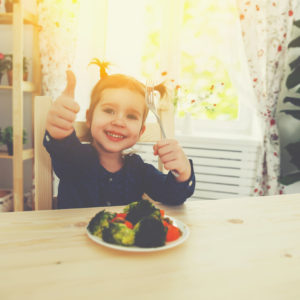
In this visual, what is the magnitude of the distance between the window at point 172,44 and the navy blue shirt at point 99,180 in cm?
148

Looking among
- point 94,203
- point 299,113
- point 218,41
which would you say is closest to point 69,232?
point 94,203

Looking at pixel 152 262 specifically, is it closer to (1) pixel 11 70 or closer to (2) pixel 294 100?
(2) pixel 294 100

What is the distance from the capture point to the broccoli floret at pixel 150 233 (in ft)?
1.92

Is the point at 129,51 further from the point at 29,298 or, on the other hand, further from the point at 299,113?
the point at 29,298

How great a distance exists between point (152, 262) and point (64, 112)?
1.36 feet

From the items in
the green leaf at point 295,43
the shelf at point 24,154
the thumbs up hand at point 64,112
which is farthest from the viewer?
the shelf at point 24,154

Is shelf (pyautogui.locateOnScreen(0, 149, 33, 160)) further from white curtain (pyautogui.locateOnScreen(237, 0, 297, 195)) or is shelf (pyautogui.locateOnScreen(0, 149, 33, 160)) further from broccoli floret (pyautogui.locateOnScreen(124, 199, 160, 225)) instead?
broccoli floret (pyautogui.locateOnScreen(124, 199, 160, 225))

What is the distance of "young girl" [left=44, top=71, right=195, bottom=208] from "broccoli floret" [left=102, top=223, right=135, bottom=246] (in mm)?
296

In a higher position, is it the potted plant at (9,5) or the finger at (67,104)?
the potted plant at (9,5)

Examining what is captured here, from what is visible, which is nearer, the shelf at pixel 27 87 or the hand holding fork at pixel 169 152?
the hand holding fork at pixel 169 152

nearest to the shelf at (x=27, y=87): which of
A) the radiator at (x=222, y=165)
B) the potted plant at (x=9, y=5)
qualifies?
the potted plant at (x=9, y=5)

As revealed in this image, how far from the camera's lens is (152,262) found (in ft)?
1.83

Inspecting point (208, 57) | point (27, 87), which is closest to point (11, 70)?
point (27, 87)

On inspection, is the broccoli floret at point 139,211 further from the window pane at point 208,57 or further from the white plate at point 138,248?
the window pane at point 208,57
